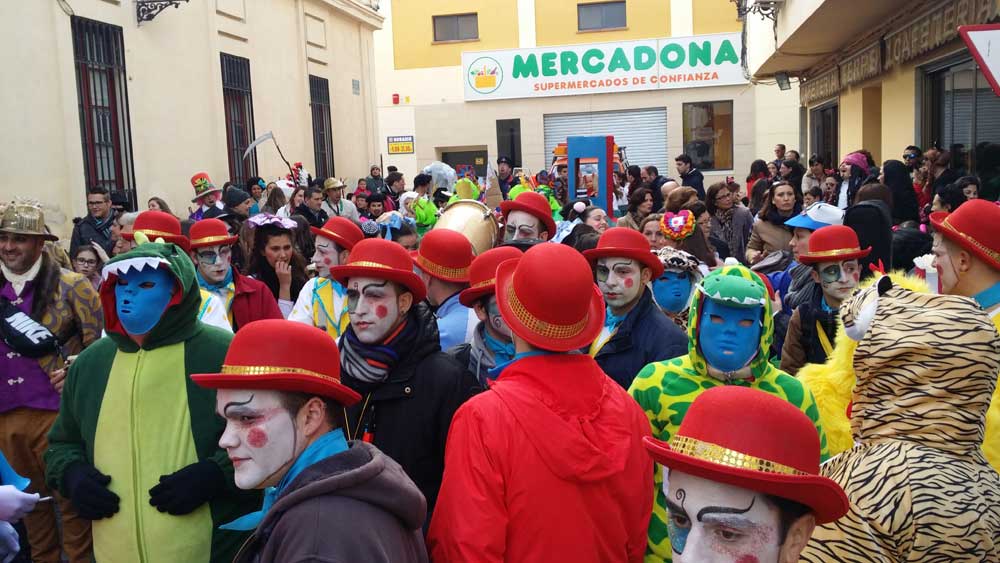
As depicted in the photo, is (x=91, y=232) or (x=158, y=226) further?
(x=91, y=232)

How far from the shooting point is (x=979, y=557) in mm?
2154

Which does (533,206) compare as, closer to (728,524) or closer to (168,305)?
(168,305)

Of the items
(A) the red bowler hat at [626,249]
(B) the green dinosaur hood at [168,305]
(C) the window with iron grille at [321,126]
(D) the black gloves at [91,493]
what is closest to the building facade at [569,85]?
(C) the window with iron grille at [321,126]

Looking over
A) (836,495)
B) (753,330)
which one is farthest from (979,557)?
(753,330)

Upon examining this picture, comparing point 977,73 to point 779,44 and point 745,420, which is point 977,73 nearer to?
point 779,44

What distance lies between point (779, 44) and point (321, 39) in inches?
422

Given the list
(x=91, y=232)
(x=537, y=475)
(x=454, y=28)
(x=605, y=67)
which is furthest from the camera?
(x=454, y=28)

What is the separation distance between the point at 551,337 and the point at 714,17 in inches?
1197

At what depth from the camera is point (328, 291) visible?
5.59 meters

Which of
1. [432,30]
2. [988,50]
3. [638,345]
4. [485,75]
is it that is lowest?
[638,345]

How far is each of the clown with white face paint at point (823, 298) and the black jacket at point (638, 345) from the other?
46.5 inches

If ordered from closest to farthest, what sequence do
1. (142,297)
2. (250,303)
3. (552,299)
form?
(552,299) < (142,297) < (250,303)

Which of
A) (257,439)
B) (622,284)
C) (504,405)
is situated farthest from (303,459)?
(622,284)

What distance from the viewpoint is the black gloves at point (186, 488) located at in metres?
3.24
